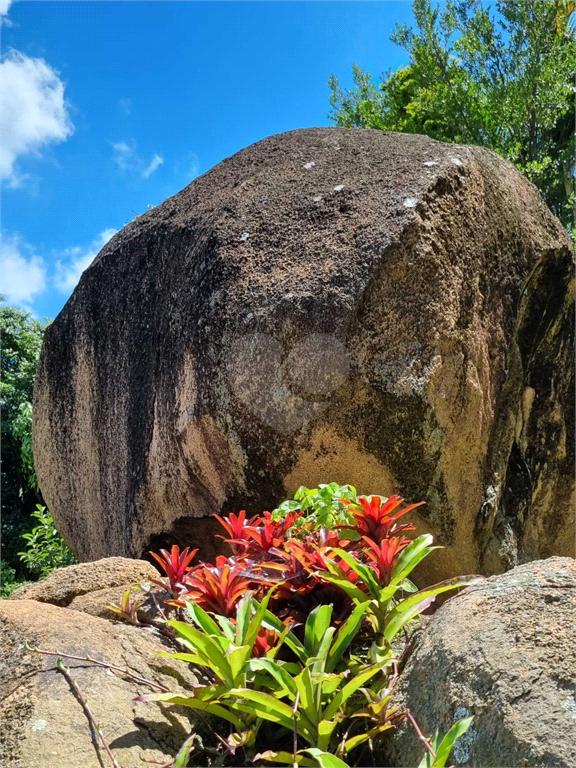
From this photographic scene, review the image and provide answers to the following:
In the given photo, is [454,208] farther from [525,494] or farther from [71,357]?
[71,357]

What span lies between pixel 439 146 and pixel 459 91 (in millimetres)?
9548

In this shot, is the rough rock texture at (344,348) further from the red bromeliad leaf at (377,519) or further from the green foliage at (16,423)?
the green foliage at (16,423)

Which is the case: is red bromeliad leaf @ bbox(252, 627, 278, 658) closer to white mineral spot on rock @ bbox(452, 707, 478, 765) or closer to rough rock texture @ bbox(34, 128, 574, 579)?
white mineral spot on rock @ bbox(452, 707, 478, 765)

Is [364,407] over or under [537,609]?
over

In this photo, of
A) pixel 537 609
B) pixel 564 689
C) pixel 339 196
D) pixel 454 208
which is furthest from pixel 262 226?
pixel 564 689

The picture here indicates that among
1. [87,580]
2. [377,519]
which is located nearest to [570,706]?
[377,519]

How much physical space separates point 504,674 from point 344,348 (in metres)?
1.74

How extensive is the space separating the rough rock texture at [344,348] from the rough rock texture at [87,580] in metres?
0.75

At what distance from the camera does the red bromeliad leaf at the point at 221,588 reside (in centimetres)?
210

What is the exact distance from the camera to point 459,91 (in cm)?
1233

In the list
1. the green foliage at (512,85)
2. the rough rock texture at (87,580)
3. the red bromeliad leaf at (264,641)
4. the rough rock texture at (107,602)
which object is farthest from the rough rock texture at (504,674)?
the green foliage at (512,85)

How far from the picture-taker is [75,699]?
1.78 metres

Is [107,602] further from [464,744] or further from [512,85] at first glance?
[512,85]

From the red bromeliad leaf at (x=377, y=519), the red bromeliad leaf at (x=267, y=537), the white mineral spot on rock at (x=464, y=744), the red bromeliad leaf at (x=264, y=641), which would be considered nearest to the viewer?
the white mineral spot on rock at (x=464, y=744)
